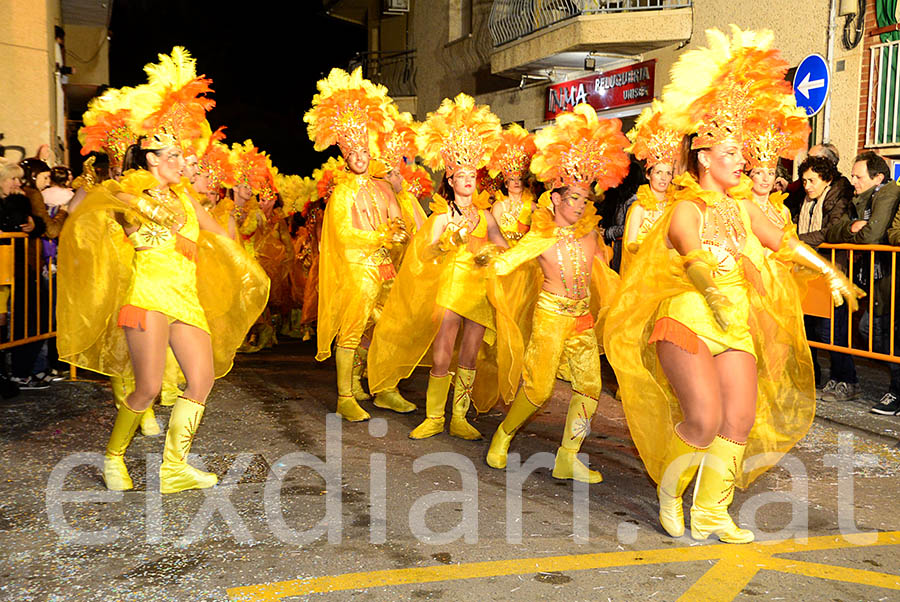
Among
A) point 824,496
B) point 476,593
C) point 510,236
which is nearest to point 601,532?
point 476,593

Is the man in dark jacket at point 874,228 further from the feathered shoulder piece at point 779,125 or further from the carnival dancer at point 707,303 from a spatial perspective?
the carnival dancer at point 707,303

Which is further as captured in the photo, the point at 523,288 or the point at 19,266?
the point at 19,266

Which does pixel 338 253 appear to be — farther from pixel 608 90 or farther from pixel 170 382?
pixel 608 90

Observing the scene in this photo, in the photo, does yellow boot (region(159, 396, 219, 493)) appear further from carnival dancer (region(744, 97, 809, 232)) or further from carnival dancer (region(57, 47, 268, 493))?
carnival dancer (region(744, 97, 809, 232))

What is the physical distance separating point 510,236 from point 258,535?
3.78 m

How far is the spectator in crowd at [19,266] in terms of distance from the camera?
26.3ft

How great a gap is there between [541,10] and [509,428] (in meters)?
12.2

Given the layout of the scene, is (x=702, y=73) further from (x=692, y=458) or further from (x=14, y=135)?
(x=14, y=135)

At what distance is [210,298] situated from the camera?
564 centimetres

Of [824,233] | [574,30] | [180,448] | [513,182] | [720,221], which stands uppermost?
[574,30]

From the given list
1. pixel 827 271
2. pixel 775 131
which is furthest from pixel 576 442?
pixel 775 131

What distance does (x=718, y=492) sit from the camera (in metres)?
4.27

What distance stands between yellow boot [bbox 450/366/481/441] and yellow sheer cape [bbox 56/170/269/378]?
5.18 feet

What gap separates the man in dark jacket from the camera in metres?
7.41
